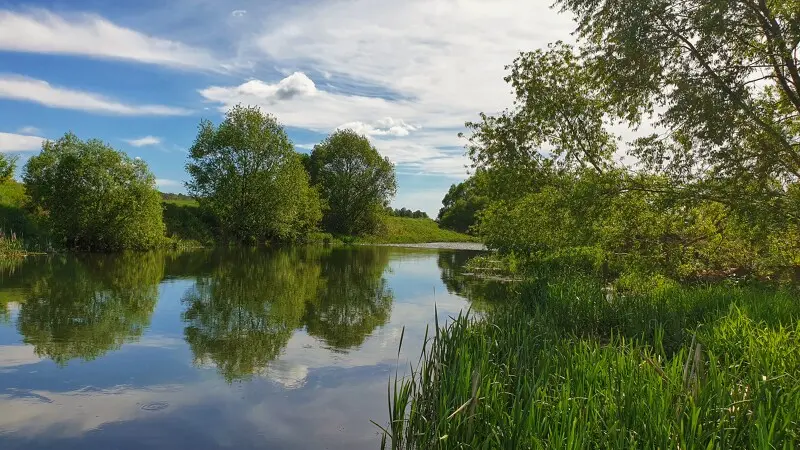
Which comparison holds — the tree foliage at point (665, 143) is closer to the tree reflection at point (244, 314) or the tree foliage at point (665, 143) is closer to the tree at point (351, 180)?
the tree reflection at point (244, 314)

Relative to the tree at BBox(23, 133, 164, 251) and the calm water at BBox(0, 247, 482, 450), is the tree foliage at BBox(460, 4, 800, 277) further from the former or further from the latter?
the tree at BBox(23, 133, 164, 251)

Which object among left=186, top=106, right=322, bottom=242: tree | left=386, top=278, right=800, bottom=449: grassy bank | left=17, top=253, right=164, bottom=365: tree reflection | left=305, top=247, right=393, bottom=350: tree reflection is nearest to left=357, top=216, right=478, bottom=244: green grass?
left=186, top=106, right=322, bottom=242: tree

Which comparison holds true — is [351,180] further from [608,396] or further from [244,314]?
[608,396]

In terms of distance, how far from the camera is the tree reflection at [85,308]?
1038 centimetres

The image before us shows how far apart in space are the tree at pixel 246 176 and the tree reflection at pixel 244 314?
1900cm

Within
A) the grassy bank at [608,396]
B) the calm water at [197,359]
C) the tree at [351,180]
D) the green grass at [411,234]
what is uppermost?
the tree at [351,180]

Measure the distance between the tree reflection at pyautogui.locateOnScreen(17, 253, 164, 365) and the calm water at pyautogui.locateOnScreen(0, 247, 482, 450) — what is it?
0.05m

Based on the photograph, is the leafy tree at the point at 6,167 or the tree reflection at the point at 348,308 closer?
the tree reflection at the point at 348,308

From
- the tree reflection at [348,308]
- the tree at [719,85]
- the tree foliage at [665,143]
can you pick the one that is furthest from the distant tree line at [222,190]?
the tree at [719,85]

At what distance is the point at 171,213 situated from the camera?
144ft

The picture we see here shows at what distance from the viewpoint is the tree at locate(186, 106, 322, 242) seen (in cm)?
4338

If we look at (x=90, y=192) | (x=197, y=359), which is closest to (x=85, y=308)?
(x=197, y=359)

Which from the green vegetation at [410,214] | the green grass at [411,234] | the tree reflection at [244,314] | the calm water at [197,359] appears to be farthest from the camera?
the green vegetation at [410,214]

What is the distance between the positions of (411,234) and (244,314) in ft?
189
